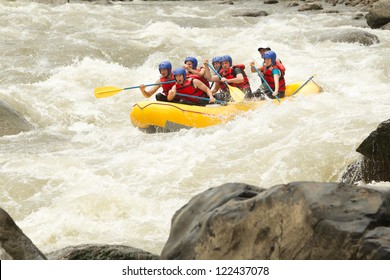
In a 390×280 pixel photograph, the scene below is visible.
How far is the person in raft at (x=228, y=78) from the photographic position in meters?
9.85

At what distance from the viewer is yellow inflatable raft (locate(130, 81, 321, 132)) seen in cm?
913

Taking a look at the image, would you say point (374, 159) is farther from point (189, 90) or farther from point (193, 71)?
point (193, 71)

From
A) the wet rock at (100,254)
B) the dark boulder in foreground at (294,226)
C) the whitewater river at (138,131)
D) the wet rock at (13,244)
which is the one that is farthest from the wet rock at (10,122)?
the dark boulder in foreground at (294,226)

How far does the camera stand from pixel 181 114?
30.3ft

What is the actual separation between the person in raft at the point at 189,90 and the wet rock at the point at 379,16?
8950mm

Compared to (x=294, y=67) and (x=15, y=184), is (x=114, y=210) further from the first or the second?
(x=294, y=67)

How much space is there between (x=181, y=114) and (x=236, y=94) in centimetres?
92

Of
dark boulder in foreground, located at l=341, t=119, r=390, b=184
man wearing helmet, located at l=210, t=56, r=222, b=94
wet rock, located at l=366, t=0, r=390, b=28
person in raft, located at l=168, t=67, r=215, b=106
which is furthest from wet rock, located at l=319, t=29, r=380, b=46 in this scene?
dark boulder in foreground, located at l=341, t=119, r=390, b=184

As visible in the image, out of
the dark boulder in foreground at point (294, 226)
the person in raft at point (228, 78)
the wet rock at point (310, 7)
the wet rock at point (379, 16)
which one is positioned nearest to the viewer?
the dark boulder in foreground at point (294, 226)

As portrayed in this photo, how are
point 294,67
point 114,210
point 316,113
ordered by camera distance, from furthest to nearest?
point 294,67
point 316,113
point 114,210

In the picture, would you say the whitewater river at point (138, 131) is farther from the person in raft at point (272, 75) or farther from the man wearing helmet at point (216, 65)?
the man wearing helmet at point (216, 65)

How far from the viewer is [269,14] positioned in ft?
70.8

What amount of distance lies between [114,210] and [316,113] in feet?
11.8
